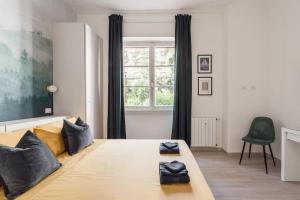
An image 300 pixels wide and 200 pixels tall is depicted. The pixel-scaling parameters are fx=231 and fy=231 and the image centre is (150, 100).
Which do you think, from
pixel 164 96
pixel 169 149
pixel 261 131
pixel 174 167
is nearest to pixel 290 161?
pixel 261 131

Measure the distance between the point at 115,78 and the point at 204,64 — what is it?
5.94 feet

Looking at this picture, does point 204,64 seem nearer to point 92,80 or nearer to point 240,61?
point 240,61

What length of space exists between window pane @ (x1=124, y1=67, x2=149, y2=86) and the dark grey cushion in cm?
322

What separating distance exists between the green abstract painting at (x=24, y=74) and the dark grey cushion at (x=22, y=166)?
3.43 feet

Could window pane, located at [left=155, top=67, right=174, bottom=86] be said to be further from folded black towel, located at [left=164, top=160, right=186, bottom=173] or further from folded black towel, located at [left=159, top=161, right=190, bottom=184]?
folded black towel, located at [left=159, top=161, right=190, bottom=184]

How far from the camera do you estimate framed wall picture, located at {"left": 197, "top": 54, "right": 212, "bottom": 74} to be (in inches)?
183

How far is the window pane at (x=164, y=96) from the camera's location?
4.94 metres

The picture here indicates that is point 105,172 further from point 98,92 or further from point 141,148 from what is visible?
point 98,92

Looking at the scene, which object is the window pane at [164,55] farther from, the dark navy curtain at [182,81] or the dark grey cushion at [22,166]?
the dark grey cushion at [22,166]

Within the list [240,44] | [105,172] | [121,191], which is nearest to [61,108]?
[105,172]

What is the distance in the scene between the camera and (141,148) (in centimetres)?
272

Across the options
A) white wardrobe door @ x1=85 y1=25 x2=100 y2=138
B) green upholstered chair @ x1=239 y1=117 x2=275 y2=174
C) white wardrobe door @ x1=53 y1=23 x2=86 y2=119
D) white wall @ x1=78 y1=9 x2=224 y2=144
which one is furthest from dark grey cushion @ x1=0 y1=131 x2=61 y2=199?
green upholstered chair @ x1=239 y1=117 x2=275 y2=174

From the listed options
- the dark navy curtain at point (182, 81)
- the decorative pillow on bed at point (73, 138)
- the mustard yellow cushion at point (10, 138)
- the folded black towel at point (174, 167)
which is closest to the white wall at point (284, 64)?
the dark navy curtain at point (182, 81)

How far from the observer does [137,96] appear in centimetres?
496
